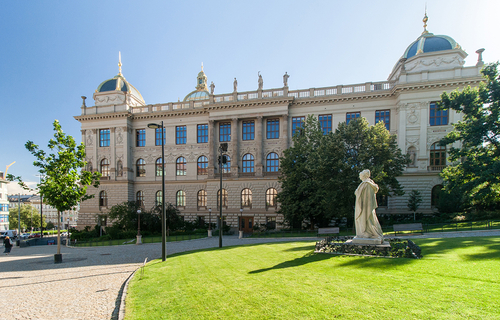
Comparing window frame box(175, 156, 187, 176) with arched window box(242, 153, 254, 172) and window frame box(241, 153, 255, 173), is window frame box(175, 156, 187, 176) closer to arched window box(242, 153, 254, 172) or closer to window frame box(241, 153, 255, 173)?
window frame box(241, 153, 255, 173)

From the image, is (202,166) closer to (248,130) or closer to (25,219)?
(248,130)

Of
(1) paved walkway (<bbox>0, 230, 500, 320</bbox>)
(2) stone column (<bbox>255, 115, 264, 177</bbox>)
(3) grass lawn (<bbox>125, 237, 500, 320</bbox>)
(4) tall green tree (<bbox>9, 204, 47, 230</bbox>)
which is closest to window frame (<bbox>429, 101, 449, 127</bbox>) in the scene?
(2) stone column (<bbox>255, 115, 264, 177</bbox>)

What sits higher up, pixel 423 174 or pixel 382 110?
pixel 382 110

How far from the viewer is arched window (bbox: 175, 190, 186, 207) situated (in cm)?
4438

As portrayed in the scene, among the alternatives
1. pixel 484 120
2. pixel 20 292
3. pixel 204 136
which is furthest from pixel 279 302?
pixel 204 136

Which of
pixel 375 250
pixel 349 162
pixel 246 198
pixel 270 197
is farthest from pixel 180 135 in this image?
pixel 375 250

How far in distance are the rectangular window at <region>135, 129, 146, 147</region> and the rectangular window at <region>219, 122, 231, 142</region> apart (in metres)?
13.8

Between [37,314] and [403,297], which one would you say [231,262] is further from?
[403,297]

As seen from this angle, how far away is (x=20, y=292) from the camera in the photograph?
1127 cm

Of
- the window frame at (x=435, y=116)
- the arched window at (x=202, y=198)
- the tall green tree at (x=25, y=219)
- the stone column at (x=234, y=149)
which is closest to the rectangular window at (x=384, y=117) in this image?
the window frame at (x=435, y=116)

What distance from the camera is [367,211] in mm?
12281

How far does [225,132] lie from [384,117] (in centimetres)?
2327

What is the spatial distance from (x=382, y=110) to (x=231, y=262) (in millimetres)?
33158

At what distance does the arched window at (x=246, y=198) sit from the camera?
40.8 metres
